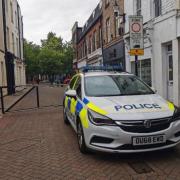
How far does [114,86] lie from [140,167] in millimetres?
2180

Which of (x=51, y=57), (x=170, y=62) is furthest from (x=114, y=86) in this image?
(x=51, y=57)

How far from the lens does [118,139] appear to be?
477 cm

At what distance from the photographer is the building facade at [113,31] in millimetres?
18347

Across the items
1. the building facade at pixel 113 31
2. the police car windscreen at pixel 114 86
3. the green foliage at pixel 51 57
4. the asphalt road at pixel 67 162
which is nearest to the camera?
the asphalt road at pixel 67 162

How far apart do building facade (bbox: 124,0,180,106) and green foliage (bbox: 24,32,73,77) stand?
40.9m

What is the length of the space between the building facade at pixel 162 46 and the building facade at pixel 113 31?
9.89 feet

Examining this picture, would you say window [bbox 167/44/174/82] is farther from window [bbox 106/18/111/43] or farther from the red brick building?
window [bbox 106/18/111/43]

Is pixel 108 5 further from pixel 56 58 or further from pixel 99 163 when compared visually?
pixel 56 58

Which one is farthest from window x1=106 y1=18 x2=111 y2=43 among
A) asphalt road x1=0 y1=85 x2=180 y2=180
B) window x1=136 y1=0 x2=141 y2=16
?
asphalt road x1=0 y1=85 x2=180 y2=180

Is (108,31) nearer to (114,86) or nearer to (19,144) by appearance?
(114,86)

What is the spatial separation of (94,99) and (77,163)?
132 cm

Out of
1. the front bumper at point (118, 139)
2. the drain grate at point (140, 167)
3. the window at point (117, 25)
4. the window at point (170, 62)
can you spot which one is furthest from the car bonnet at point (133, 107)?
the window at point (117, 25)

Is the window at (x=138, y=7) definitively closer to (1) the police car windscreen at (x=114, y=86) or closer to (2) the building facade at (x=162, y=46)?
(2) the building facade at (x=162, y=46)

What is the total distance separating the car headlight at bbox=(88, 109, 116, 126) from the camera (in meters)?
4.85
